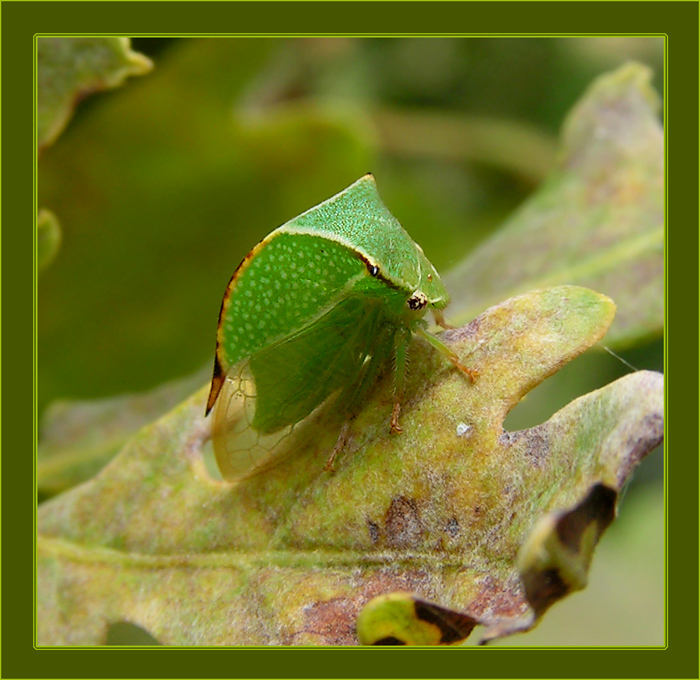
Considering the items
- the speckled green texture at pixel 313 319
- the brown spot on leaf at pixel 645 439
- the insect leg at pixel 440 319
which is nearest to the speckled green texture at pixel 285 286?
the speckled green texture at pixel 313 319

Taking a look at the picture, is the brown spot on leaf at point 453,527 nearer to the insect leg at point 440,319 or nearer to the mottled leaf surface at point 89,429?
the insect leg at point 440,319

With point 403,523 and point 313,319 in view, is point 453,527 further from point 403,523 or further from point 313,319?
point 313,319

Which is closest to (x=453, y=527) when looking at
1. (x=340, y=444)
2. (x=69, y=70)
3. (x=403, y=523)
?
(x=403, y=523)

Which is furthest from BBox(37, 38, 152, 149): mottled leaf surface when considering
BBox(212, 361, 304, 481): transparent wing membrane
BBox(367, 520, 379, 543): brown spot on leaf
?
BBox(367, 520, 379, 543): brown spot on leaf

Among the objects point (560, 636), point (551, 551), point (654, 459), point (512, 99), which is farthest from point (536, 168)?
point (551, 551)

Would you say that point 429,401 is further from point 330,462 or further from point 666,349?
point 666,349
